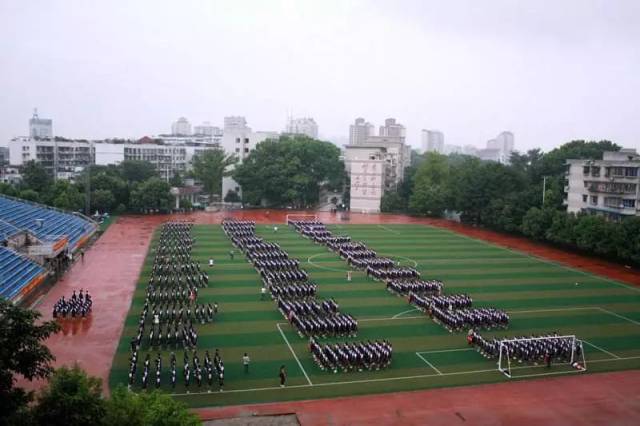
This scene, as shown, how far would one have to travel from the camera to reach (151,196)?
50906 millimetres

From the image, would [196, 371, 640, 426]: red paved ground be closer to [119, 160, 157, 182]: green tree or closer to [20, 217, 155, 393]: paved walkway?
[20, 217, 155, 393]: paved walkway

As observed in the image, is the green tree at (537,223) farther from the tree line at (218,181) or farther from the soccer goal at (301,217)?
the tree line at (218,181)

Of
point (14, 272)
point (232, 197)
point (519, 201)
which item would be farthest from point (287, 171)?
point (14, 272)

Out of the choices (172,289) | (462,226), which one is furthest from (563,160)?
(172,289)

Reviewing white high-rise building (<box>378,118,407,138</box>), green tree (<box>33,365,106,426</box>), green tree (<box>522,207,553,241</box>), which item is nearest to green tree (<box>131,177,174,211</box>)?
green tree (<box>522,207,553,241</box>)

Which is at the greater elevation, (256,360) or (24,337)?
(24,337)

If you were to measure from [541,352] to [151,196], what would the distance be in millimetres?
39718

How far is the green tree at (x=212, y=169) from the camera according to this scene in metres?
61.4

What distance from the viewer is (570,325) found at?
72.7 feet

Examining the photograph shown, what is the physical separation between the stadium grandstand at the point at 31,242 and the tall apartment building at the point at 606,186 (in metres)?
34.0

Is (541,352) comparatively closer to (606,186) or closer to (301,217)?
(606,186)

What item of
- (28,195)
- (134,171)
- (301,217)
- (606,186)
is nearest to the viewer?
(606,186)

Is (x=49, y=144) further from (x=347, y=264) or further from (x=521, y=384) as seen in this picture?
(x=521, y=384)

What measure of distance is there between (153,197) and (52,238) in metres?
20.2
